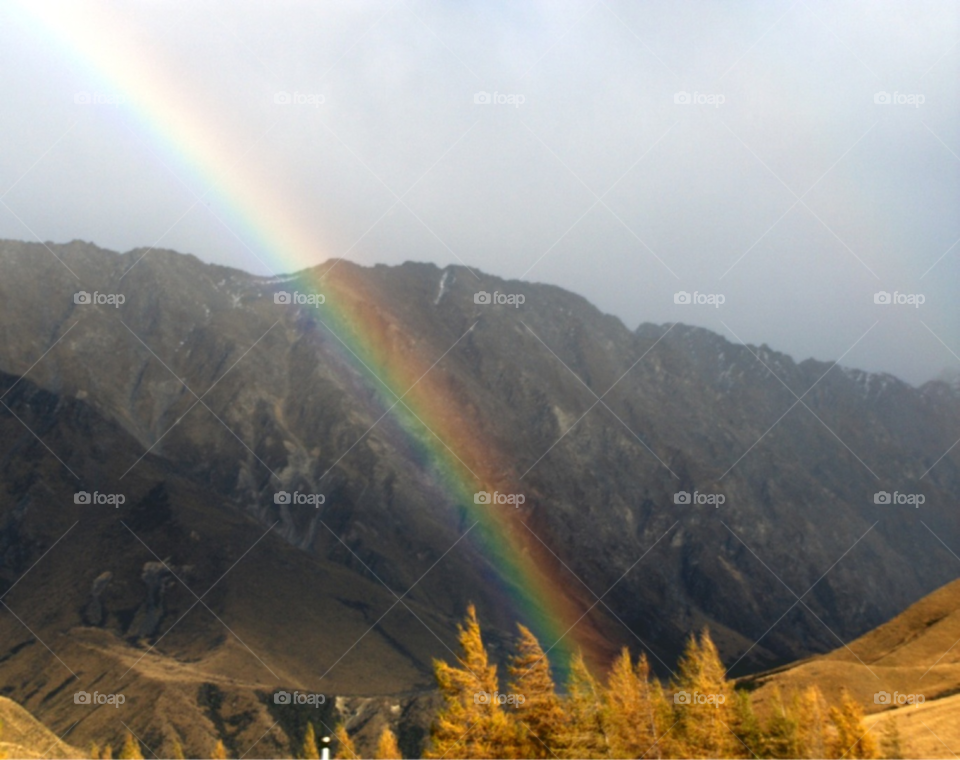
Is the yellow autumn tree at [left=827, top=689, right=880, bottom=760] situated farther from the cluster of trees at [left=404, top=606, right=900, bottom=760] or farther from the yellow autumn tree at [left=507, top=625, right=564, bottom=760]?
the yellow autumn tree at [left=507, top=625, right=564, bottom=760]

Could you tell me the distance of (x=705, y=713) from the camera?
45719 millimetres

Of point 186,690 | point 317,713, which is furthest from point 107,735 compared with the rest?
point 317,713

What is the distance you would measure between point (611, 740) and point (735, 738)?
9519mm

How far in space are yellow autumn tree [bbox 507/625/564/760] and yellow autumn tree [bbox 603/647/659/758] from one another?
229 cm

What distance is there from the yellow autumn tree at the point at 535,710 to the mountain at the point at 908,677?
30630mm

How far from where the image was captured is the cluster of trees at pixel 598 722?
138 ft

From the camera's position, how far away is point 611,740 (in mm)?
41344

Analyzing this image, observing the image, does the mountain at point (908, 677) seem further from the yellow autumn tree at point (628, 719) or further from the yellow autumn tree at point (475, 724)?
the yellow autumn tree at point (475, 724)

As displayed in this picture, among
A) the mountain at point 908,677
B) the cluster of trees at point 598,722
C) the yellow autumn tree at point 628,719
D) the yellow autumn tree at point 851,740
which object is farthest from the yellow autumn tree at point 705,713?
the mountain at point 908,677

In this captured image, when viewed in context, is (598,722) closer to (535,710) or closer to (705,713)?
(535,710)

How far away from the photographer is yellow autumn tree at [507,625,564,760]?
42312mm

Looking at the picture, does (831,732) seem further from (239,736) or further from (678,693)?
(239,736)

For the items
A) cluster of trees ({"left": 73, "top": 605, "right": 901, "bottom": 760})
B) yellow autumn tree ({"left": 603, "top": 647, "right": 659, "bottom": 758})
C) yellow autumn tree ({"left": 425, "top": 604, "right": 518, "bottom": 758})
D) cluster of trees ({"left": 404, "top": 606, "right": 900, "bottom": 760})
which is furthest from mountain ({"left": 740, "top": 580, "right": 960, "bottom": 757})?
yellow autumn tree ({"left": 425, "top": 604, "right": 518, "bottom": 758})

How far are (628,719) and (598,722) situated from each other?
2.74 m
